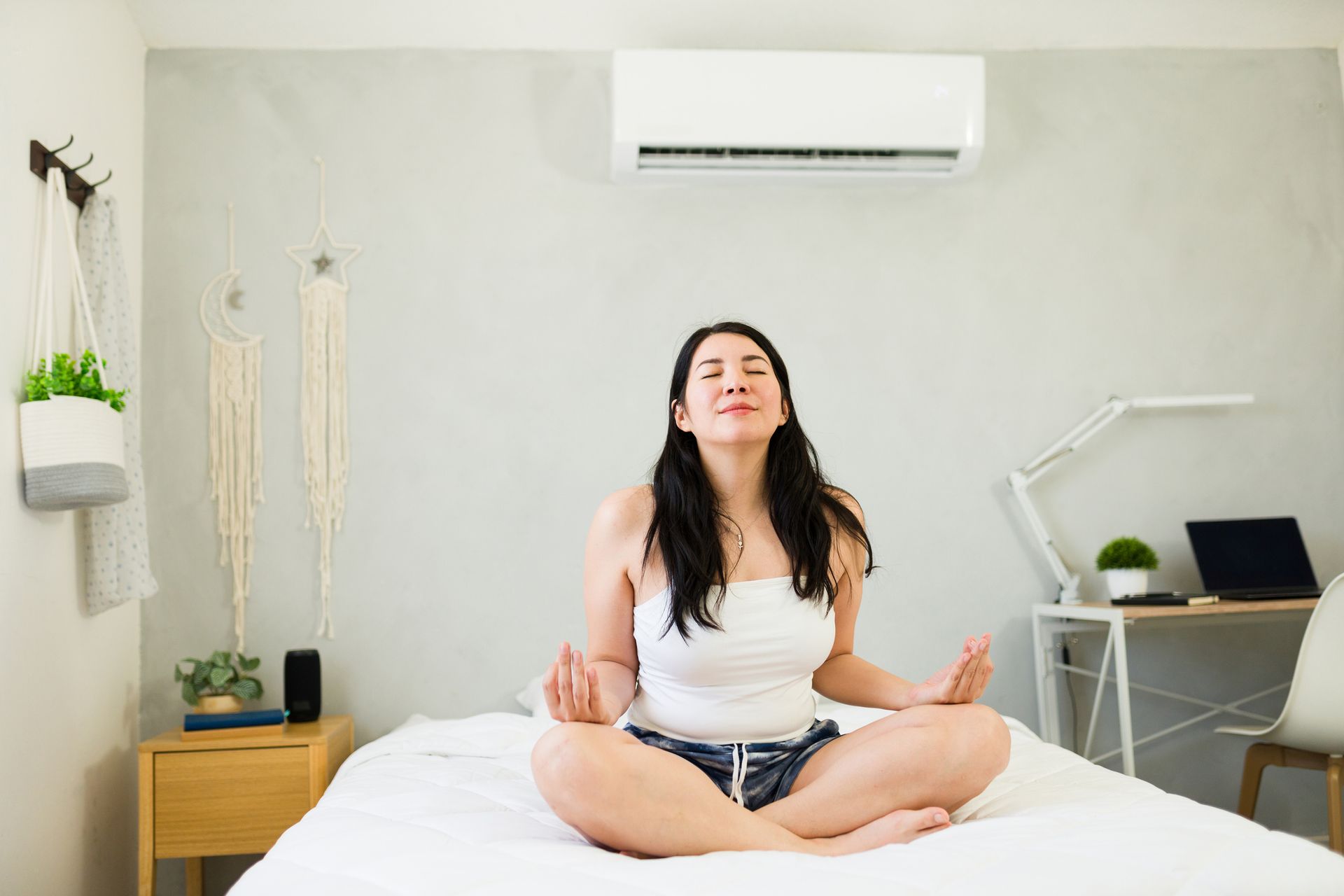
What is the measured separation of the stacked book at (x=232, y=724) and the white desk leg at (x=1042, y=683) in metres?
1.84

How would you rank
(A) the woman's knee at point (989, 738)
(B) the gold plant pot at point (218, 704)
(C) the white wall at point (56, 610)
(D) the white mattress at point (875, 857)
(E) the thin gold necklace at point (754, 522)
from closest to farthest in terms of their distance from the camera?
1. (D) the white mattress at point (875, 857)
2. (A) the woman's knee at point (989, 738)
3. (E) the thin gold necklace at point (754, 522)
4. (C) the white wall at point (56, 610)
5. (B) the gold plant pot at point (218, 704)

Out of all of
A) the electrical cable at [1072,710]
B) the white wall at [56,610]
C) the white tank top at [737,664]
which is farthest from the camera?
the electrical cable at [1072,710]

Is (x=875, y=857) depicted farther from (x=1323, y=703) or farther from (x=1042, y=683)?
(x=1042, y=683)

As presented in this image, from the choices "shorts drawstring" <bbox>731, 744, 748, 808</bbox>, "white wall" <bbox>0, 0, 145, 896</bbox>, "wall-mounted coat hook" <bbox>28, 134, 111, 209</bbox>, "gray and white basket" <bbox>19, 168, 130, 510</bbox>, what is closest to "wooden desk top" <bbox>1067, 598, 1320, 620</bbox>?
"shorts drawstring" <bbox>731, 744, 748, 808</bbox>

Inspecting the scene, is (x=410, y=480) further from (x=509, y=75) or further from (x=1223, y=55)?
(x=1223, y=55)

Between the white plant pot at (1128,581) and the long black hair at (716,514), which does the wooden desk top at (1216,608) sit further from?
the long black hair at (716,514)

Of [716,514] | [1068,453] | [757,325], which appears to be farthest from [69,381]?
Result: [1068,453]

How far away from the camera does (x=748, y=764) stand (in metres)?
1.50

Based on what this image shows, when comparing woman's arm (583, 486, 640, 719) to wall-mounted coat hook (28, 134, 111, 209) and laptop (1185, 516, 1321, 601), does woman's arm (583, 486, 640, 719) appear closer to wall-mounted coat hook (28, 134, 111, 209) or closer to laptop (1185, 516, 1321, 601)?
wall-mounted coat hook (28, 134, 111, 209)

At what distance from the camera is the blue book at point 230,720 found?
2234 millimetres

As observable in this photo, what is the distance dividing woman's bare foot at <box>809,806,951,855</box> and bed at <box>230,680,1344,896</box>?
31mm

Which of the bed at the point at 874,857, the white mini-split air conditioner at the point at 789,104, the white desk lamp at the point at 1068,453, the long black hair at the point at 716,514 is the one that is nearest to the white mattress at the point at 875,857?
the bed at the point at 874,857

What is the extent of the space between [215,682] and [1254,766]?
2326 mm

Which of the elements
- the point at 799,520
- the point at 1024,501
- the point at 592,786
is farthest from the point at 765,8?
the point at 592,786
